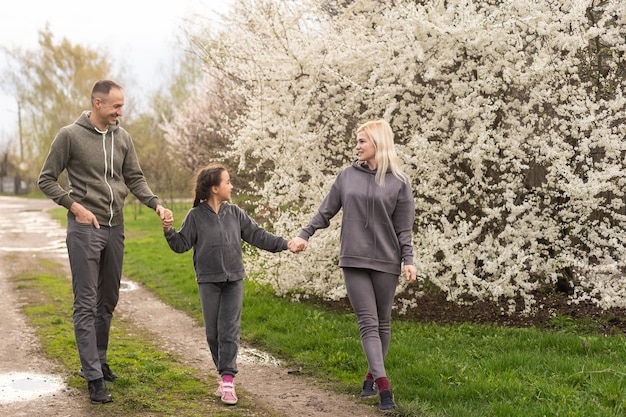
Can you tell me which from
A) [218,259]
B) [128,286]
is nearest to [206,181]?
[218,259]

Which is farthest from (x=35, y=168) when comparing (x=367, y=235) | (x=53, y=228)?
(x=367, y=235)

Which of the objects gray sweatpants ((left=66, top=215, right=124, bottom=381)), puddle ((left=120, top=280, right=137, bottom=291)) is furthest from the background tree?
gray sweatpants ((left=66, top=215, right=124, bottom=381))

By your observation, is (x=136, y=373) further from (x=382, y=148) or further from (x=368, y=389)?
(x=382, y=148)

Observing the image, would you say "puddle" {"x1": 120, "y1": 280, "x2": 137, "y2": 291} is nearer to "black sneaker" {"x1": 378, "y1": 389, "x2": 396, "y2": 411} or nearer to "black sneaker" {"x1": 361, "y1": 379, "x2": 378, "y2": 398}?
"black sneaker" {"x1": 361, "y1": 379, "x2": 378, "y2": 398}

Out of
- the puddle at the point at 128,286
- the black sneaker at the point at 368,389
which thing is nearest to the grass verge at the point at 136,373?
the black sneaker at the point at 368,389

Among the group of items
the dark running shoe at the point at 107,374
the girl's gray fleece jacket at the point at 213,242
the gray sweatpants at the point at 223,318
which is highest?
the girl's gray fleece jacket at the point at 213,242

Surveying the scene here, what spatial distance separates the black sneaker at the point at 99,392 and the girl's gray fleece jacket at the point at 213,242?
0.97m

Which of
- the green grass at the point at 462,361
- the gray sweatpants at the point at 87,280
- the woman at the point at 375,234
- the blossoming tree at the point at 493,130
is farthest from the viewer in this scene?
the blossoming tree at the point at 493,130

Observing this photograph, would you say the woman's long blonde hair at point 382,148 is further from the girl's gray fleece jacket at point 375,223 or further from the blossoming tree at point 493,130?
the blossoming tree at point 493,130

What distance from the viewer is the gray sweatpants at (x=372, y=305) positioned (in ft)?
15.0

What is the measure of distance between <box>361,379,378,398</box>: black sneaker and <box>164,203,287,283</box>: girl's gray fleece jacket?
114 cm

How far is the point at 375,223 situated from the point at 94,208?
1991 mm

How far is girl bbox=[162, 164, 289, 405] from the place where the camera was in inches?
189

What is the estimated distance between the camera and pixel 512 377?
5035 millimetres
